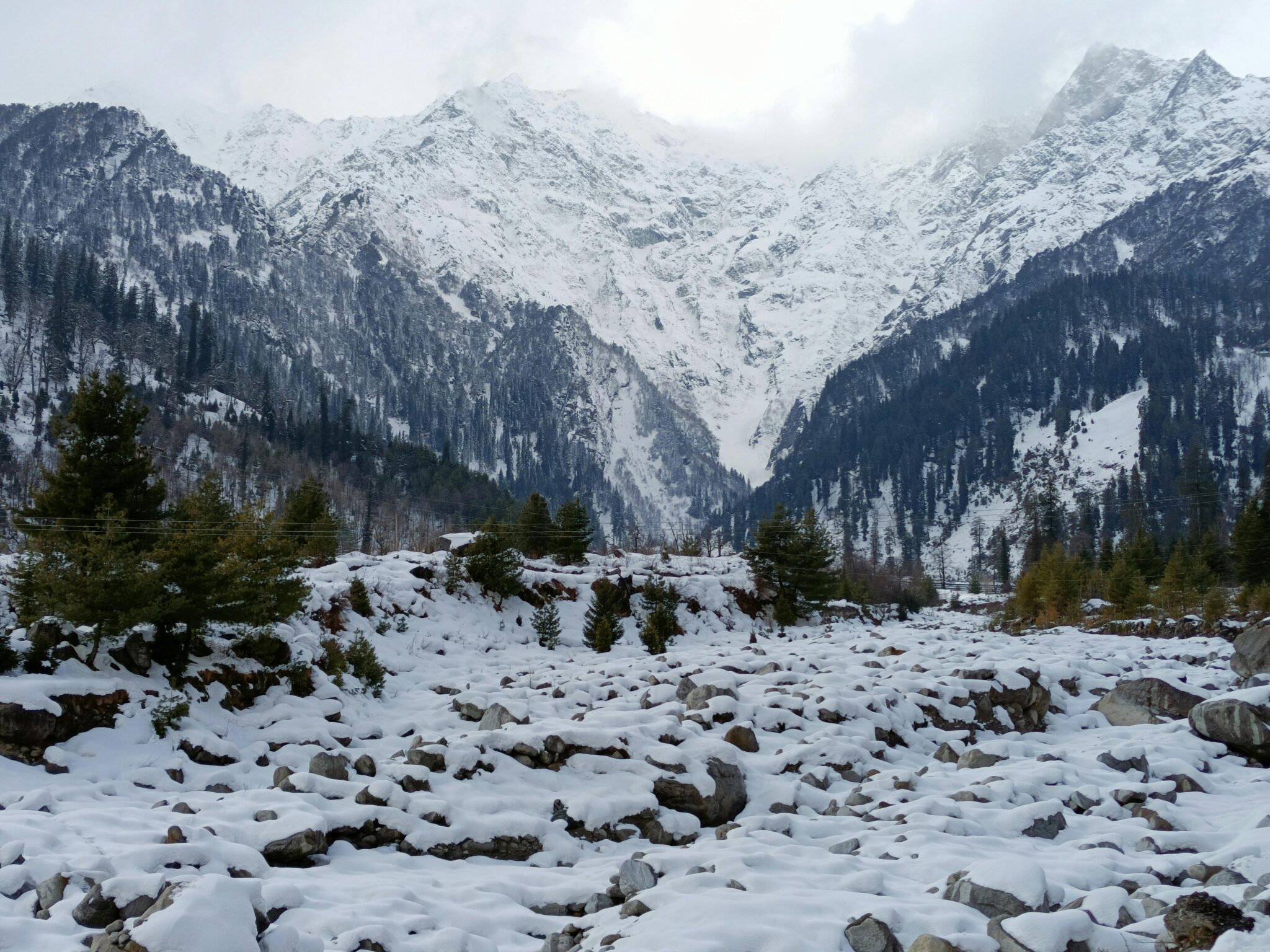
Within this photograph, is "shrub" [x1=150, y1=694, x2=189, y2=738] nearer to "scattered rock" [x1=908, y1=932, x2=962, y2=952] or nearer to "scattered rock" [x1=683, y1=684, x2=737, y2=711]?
"scattered rock" [x1=683, y1=684, x2=737, y2=711]

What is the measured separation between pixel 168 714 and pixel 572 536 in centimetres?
3685

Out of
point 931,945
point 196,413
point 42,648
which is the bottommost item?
point 931,945

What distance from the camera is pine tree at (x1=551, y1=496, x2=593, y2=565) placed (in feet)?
171

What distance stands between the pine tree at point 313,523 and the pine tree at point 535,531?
15.6m

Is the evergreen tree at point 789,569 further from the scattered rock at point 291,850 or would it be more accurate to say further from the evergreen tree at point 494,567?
the scattered rock at point 291,850

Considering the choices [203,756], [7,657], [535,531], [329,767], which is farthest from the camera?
[535,531]

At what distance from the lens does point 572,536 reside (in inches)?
2067

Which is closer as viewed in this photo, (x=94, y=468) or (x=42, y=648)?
(x=42, y=648)

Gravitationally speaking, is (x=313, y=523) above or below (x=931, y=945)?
above

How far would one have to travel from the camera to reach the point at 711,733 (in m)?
17.7

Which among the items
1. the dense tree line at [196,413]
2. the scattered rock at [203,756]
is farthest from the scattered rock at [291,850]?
the dense tree line at [196,413]

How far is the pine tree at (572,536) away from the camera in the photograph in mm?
52000

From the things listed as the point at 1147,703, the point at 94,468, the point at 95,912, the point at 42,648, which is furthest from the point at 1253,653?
the point at 94,468

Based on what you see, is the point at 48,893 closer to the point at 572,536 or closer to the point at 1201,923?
the point at 1201,923
